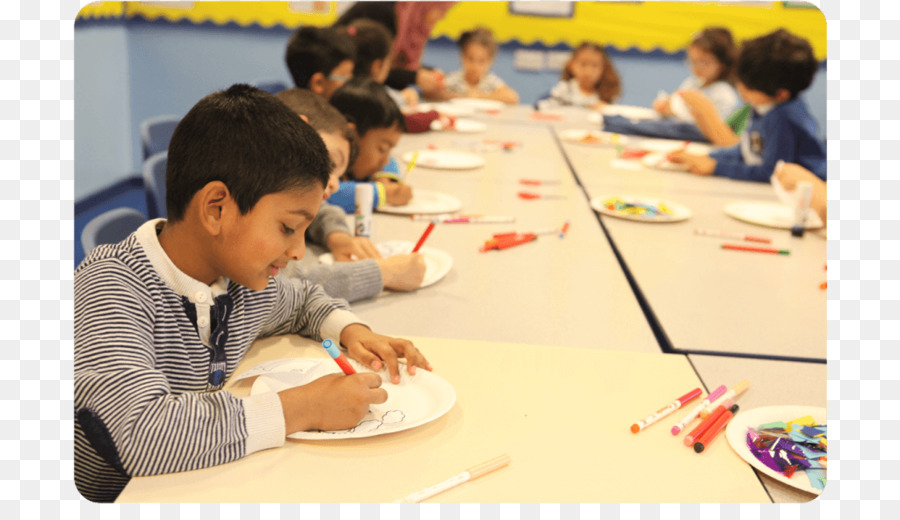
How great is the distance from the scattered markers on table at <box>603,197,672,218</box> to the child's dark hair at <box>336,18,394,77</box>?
45.2 inches

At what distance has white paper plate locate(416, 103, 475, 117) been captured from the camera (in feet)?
10.9

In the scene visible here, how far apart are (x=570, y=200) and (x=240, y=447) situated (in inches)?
53.4

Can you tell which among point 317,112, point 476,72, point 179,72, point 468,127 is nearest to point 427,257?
point 317,112

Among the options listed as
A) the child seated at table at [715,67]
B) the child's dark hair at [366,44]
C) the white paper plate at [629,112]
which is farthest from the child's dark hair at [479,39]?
the child's dark hair at [366,44]

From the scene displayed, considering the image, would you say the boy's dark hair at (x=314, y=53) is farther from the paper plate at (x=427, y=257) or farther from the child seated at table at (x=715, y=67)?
the child seated at table at (x=715, y=67)

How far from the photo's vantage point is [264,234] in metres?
0.84

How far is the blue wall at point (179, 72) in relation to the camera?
4113 mm

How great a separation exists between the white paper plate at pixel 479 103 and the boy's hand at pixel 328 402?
2.98 meters

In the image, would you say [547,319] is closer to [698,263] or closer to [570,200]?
[698,263]

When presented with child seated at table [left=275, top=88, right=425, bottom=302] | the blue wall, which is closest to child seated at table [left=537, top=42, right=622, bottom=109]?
the blue wall

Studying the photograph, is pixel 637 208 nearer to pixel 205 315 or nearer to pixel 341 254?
pixel 341 254

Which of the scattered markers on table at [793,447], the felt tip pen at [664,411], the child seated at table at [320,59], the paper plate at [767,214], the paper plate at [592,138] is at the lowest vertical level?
the scattered markers on table at [793,447]

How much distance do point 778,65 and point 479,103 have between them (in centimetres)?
169

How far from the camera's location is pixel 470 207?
1.79 metres
